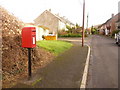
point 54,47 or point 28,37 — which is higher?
point 28,37

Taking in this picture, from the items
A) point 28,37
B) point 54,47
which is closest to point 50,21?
point 54,47

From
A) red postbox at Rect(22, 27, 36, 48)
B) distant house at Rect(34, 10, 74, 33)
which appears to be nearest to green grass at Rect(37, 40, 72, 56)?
red postbox at Rect(22, 27, 36, 48)

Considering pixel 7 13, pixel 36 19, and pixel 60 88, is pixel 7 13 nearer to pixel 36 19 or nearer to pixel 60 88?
pixel 60 88

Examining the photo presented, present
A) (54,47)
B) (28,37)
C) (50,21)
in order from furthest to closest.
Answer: (50,21), (54,47), (28,37)

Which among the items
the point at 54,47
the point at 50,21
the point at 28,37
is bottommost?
the point at 54,47

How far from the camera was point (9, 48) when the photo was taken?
15.6ft

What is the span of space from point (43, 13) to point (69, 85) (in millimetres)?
33555

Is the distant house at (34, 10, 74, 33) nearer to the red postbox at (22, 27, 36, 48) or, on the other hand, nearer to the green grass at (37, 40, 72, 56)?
the green grass at (37, 40, 72, 56)

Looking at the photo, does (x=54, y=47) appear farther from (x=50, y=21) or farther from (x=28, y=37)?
(x=50, y=21)

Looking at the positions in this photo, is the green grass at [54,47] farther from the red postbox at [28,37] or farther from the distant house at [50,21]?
the distant house at [50,21]

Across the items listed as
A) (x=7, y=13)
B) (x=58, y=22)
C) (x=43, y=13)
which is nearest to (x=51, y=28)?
(x=58, y=22)

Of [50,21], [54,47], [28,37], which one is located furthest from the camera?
[50,21]

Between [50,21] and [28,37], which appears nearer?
[28,37]

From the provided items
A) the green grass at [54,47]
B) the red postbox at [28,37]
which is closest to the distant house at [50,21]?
the green grass at [54,47]
